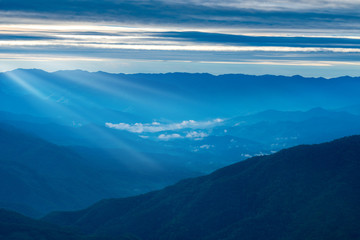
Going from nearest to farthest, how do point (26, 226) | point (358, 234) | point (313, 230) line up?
1. point (358, 234)
2. point (313, 230)
3. point (26, 226)

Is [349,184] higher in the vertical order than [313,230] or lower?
higher

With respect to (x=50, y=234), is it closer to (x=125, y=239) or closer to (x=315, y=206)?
(x=125, y=239)

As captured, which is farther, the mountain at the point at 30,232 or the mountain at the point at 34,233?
the mountain at the point at 34,233

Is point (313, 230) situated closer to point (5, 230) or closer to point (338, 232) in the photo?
point (338, 232)

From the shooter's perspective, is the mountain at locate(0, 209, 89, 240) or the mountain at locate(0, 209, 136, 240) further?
the mountain at locate(0, 209, 136, 240)

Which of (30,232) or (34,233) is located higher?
(30,232)

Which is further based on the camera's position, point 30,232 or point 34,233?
point 30,232

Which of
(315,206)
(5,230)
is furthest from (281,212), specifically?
(5,230)

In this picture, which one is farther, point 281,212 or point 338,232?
point 281,212

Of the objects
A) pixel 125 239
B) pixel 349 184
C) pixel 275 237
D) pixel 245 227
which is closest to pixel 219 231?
pixel 245 227

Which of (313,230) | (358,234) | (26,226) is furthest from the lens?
(26,226)
